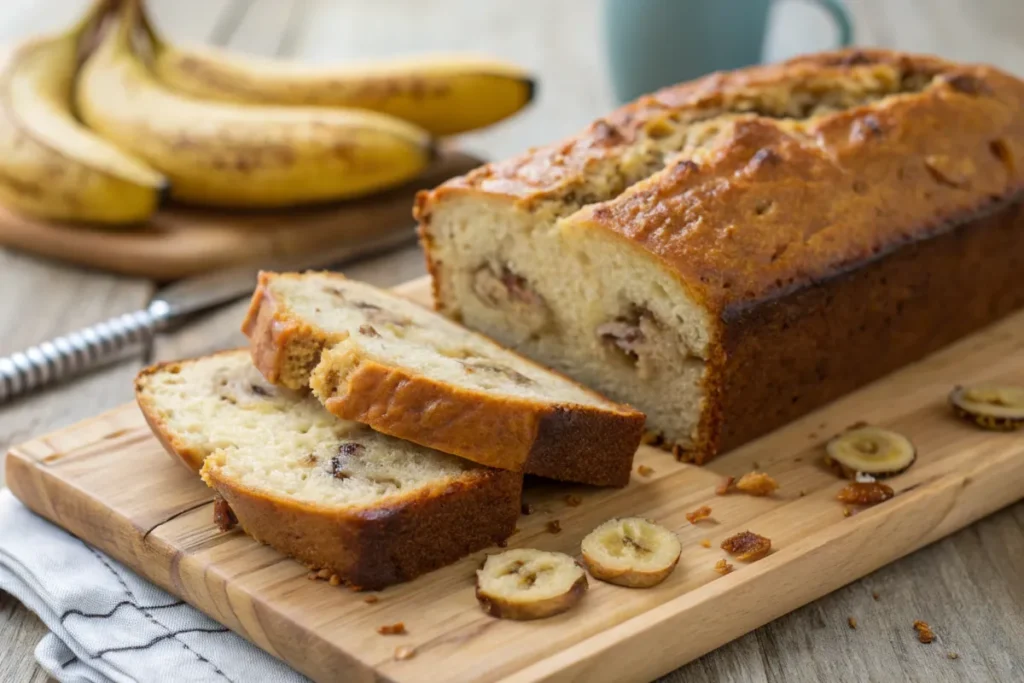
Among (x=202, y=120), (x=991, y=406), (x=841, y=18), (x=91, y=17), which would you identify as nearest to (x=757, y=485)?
(x=991, y=406)

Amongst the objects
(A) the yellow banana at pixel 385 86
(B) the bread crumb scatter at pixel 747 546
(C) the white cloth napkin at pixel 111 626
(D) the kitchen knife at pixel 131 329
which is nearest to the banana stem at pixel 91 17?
(A) the yellow banana at pixel 385 86

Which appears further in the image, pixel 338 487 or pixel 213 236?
pixel 213 236

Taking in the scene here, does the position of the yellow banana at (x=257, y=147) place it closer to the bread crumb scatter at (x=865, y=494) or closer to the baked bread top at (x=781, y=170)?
the baked bread top at (x=781, y=170)

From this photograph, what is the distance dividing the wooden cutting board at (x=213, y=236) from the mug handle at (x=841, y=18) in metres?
2.03

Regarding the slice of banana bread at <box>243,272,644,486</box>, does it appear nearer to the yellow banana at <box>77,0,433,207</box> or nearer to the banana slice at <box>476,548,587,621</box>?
the banana slice at <box>476,548,587,621</box>

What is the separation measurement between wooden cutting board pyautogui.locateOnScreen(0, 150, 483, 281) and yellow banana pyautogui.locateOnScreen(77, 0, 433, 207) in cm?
9

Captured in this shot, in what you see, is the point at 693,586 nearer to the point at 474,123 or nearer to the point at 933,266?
the point at 933,266

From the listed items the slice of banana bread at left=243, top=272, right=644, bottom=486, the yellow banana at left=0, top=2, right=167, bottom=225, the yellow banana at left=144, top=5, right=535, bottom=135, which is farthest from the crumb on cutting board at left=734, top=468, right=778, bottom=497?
the yellow banana at left=144, top=5, right=535, bottom=135

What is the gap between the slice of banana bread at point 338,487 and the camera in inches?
107

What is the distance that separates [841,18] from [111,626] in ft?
13.5

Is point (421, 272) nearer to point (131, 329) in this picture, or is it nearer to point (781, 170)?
point (131, 329)

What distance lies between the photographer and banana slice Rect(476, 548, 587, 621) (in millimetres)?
2621

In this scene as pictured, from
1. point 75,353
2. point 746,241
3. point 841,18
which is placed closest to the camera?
point 746,241

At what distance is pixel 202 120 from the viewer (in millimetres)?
4871
